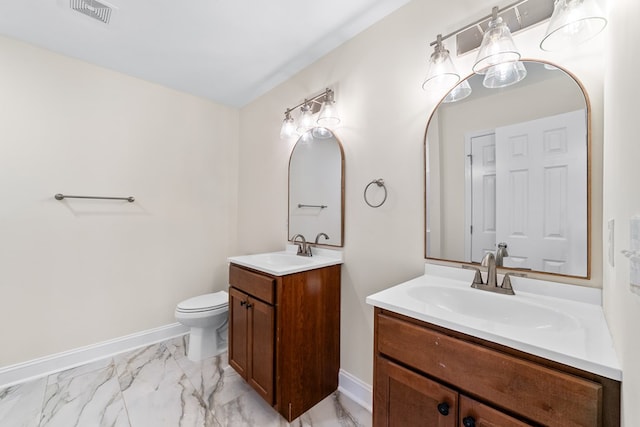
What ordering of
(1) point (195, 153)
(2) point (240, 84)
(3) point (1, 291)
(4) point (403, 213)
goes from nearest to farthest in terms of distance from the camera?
(4) point (403, 213) → (3) point (1, 291) → (2) point (240, 84) → (1) point (195, 153)

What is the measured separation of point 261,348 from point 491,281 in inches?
49.6

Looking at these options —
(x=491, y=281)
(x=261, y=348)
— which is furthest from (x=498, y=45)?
(x=261, y=348)

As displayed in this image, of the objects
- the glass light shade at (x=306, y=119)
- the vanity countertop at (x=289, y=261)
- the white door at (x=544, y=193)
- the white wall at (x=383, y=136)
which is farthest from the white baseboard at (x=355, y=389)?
the glass light shade at (x=306, y=119)

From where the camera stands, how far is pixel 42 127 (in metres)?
1.93

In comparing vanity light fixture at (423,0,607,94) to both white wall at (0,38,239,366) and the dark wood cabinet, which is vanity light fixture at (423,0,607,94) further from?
white wall at (0,38,239,366)

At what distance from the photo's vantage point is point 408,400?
0.96m

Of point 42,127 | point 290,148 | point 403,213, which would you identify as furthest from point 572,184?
point 42,127

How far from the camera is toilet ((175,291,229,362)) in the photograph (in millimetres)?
2058

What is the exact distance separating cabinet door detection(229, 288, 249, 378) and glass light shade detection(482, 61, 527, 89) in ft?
5.69

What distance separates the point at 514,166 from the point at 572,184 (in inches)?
7.9

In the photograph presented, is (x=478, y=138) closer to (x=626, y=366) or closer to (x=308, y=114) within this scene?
(x=626, y=366)

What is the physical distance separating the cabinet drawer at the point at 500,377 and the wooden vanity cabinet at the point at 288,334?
66 centimetres

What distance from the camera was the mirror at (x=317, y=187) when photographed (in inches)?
73.1

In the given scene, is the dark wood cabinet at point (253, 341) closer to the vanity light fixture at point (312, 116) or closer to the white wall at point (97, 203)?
the white wall at point (97, 203)
